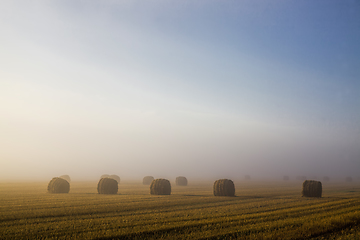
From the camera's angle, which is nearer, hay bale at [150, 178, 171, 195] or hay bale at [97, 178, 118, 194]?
hay bale at [150, 178, 171, 195]

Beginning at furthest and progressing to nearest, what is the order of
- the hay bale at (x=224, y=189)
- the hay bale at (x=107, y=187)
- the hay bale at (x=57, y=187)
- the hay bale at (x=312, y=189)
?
the hay bale at (x=57, y=187), the hay bale at (x=107, y=187), the hay bale at (x=224, y=189), the hay bale at (x=312, y=189)

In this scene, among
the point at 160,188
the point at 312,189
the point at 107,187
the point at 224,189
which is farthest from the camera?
the point at 107,187

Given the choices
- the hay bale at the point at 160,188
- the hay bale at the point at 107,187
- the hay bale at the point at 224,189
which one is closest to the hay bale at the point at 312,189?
the hay bale at the point at 224,189

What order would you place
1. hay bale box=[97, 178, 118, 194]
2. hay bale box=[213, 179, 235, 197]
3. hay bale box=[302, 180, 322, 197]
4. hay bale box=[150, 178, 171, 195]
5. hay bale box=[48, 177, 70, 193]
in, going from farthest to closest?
hay bale box=[48, 177, 70, 193], hay bale box=[97, 178, 118, 194], hay bale box=[150, 178, 171, 195], hay bale box=[213, 179, 235, 197], hay bale box=[302, 180, 322, 197]

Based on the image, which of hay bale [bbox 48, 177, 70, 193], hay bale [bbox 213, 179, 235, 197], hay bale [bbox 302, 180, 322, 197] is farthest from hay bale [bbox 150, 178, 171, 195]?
hay bale [bbox 302, 180, 322, 197]

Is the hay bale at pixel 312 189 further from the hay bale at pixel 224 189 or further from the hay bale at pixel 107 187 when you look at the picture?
the hay bale at pixel 107 187

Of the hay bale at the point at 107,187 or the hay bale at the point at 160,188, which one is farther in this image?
the hay bale at the point at 107,187

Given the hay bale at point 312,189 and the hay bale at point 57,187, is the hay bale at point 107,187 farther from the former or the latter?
the hay bale at point 312,189

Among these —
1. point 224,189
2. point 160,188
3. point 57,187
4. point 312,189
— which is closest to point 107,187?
point 57,187

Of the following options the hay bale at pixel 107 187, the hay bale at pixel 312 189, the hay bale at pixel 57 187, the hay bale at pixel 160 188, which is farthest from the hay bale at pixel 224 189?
the hay bale at pixel 57 187

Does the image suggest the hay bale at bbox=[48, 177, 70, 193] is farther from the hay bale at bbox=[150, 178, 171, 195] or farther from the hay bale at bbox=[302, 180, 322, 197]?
the hay bale at bbox=[302, 180, 322, 197]

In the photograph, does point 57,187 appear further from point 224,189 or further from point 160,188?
point 224,189

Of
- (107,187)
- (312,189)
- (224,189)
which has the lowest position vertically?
(312,189)

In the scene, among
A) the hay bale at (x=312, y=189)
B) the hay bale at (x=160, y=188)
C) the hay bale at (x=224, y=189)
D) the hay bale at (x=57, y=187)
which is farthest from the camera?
the hay bale at (x=57, y=187)
